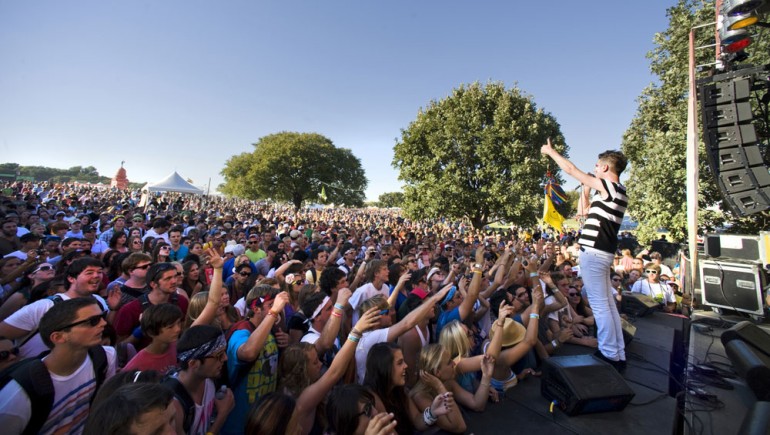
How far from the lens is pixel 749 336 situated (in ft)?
12.2

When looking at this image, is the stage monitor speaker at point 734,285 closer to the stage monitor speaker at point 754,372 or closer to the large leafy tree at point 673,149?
the stage monitor speaker at point 754,372

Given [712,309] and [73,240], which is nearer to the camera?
[73,240]

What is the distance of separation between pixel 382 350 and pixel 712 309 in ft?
26.0

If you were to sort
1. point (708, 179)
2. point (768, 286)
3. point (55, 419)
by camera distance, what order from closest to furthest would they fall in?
point (55, 419) → point (768, 286) → point (708, 179)

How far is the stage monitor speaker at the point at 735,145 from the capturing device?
6.96 m

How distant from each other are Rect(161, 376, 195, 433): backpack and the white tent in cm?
3123

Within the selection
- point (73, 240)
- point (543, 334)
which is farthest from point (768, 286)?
point (73, 240)

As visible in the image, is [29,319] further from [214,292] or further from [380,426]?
[380,426]

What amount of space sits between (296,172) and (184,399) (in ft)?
122

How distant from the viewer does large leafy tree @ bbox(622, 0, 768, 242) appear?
11.9m

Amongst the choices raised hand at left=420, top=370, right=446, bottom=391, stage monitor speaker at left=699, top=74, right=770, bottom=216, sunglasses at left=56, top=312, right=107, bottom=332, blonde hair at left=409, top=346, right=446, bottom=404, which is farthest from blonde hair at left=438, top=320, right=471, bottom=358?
stage monitor speaker at left=699, top=74, right=770, bottom=216

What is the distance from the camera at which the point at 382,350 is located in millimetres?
2662

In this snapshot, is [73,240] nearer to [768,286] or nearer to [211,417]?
[211,417]

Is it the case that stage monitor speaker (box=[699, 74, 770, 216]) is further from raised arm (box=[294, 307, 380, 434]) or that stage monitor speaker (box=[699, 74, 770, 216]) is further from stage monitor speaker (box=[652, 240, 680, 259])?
stage monitor speaker (box=[652, 240, 680, 259])
